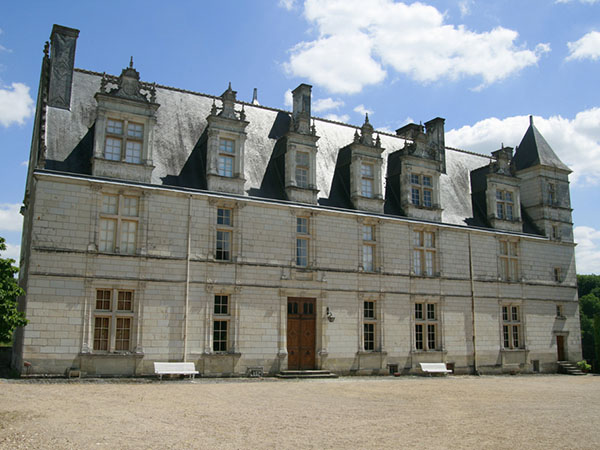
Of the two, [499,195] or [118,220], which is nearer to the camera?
[118,220]

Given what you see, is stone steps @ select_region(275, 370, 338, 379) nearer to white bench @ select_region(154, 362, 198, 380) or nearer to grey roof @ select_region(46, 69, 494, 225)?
white bench @ select_region(154, 362, 198, 380)

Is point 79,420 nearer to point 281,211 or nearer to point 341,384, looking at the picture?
point 341,384

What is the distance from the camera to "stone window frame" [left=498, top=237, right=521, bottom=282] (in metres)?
25.5

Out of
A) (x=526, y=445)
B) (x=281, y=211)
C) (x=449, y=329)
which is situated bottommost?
(x=526, y=445)

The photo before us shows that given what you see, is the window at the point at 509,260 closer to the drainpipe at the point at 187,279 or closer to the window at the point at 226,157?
the window at the point at 226,157

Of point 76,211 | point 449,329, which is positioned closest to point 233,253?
point 76,211

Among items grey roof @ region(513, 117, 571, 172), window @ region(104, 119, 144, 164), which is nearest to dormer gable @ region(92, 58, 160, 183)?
window @ region(104, 119, 144, 164)

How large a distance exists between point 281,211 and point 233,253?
2327mm

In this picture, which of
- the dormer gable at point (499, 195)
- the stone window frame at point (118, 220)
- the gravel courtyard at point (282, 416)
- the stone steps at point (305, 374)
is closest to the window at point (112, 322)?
the stone window frame at point (118, 220)

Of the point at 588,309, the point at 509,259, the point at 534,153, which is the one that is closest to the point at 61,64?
the point at 509,259

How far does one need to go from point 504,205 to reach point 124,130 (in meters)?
17.1

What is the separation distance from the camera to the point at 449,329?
2322cm

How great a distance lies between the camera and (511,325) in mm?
25156

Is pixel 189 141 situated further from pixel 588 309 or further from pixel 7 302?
pixel 588 309
